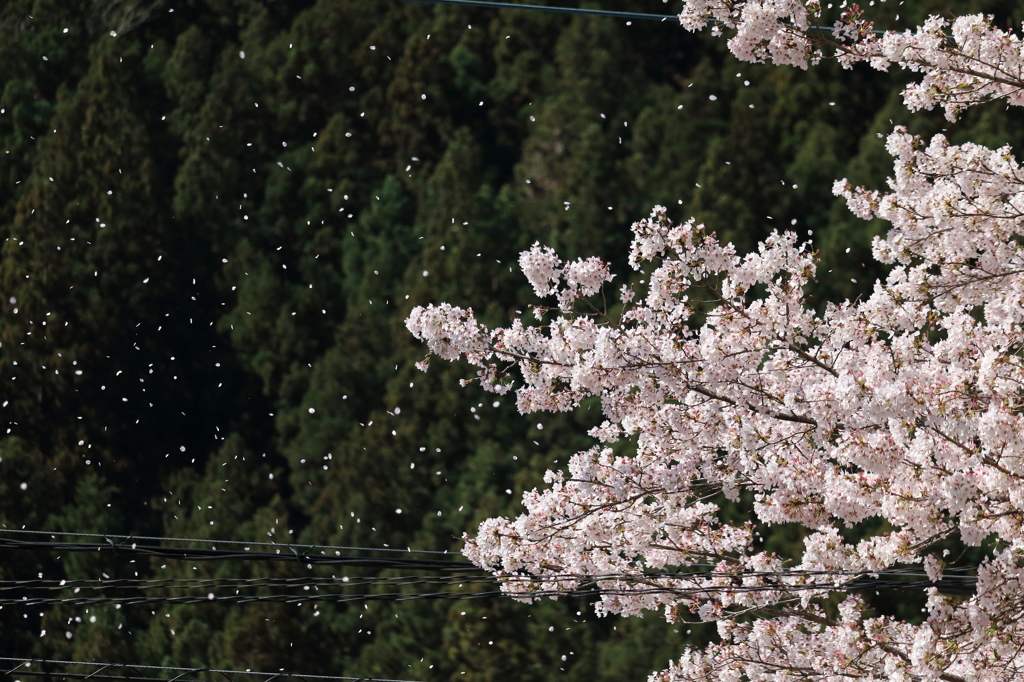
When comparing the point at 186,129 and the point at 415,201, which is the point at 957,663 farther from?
the point at 186,129

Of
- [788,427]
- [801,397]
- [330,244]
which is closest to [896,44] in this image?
[801,397]

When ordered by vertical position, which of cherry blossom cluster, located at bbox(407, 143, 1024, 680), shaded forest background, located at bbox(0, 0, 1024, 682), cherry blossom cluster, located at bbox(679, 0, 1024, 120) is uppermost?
shaded forest background, located at bbox(0, 0, 1024, 682)

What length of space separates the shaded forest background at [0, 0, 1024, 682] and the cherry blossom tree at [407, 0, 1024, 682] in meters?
9.62

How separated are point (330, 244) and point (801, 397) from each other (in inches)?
674

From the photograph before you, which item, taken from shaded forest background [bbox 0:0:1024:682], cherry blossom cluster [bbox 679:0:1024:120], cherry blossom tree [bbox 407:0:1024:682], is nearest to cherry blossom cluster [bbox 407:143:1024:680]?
cherry blossom tree [bbox 407:0:1024:682]

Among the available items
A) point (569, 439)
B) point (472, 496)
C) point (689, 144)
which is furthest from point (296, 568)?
point (689, 144)

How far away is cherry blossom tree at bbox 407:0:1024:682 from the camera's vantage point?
191 inches

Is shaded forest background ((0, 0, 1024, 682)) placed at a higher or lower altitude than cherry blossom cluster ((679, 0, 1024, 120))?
higher

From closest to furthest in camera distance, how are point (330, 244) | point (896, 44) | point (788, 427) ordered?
point (896, 44) < point (788, 427) < point (330, 244)

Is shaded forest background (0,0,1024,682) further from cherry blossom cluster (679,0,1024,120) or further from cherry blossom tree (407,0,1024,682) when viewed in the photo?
cherry blossom cluster (679,0,1024,120)

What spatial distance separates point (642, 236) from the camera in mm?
5516

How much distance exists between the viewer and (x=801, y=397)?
5387 millimetres

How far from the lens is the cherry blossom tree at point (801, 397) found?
486 centimetres

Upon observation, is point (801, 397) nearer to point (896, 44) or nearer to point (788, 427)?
point (788, 427)
